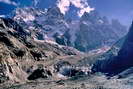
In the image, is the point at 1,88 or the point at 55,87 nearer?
the point at 55,87

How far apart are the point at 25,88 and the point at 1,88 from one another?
17.7 meters

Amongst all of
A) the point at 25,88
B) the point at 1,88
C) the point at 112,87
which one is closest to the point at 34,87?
the point at 25,88

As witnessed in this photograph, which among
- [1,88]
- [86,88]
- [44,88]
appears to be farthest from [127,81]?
[1,88]

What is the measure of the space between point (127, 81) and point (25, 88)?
191 ft

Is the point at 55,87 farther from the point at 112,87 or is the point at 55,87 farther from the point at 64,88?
the point at 112,87

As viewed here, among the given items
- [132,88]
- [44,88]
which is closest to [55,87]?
[44,88]

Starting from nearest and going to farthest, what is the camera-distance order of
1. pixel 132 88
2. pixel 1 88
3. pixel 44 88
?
1. pixel 132 88
2. pixel 44 88
3. pixel 1 88

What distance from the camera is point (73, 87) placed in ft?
525

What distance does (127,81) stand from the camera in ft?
573

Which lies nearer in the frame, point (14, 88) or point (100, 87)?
point (100, 87)

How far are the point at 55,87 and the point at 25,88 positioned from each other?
17.9 metres

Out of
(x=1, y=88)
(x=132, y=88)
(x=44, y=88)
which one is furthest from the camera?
(x=1, y=88)

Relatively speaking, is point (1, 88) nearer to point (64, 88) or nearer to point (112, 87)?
point (64, 88)

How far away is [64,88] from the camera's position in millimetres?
159875
